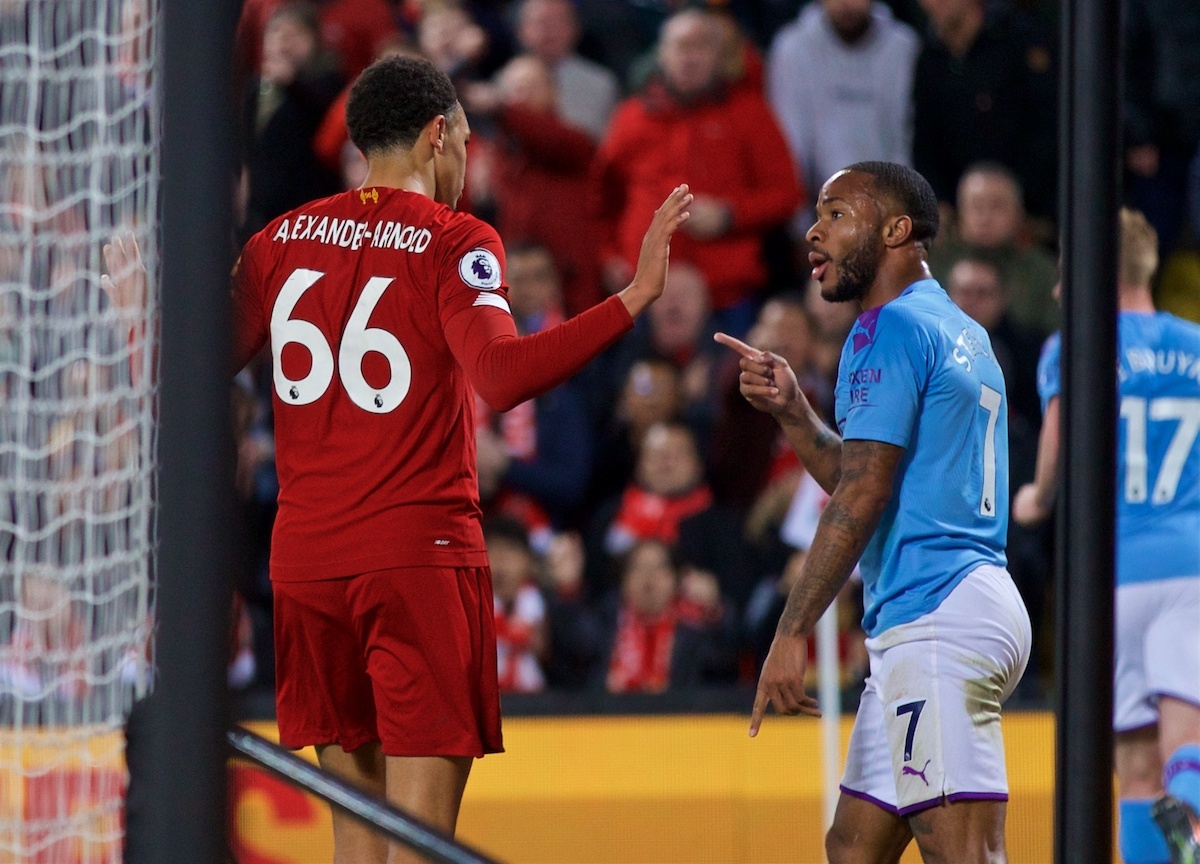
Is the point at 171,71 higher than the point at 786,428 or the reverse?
higher

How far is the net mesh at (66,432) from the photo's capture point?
3281 mm

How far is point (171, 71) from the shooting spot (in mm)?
1459

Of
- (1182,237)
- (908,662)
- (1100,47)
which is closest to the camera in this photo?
(1100,47)

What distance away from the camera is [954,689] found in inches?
129

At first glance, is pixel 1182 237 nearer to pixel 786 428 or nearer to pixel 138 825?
pixel 786 428

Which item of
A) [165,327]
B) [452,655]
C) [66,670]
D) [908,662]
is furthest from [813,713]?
[165,327]

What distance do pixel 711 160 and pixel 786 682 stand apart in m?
4.79

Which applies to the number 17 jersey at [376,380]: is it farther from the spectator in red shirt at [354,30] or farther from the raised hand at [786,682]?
the spectator in red shirt at [354,30]

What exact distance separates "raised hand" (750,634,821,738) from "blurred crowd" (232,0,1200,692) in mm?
3592

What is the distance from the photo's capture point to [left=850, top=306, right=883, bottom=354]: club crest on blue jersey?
3379 mm

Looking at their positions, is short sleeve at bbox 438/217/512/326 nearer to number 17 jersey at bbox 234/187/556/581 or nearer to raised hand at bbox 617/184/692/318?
number 17 jersey at bbox 234/187/556/581

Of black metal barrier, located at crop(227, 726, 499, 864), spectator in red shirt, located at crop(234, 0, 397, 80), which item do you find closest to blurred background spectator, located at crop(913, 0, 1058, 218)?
spectator in red shirt, located at crop(234, 0, 397, 80)

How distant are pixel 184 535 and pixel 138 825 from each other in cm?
29

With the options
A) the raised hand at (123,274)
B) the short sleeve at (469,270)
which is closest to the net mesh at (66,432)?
the raised hand at (123,274)
